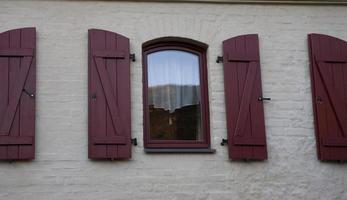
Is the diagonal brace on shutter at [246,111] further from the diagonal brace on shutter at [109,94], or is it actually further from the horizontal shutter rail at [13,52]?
the horizontal shutter rail at [13,52]

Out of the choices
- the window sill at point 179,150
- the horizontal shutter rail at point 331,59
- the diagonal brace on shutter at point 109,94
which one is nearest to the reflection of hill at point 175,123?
the window sill at point 179,150

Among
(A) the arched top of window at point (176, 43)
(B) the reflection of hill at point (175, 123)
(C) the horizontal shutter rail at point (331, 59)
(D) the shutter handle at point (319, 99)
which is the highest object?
(A) the arched top of window at point (176, 43)

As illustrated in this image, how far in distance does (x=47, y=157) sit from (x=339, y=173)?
4.12 metres

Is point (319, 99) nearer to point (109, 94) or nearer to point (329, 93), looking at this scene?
point (329, 93)

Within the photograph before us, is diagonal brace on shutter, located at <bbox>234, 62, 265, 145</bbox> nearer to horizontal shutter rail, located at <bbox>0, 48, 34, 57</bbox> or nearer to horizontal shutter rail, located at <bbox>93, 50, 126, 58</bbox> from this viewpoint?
horizontal shutter rail, located at <bbox>93, 50, 126, 58</bbox>

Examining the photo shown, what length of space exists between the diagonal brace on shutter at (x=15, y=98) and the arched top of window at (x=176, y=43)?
171cm

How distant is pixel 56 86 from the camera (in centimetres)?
952

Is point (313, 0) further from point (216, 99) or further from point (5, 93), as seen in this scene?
point (5, 93)

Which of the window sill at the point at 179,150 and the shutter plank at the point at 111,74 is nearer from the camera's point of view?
the shutter plank at the point at 111,74

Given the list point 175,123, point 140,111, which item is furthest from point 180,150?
point 140,111

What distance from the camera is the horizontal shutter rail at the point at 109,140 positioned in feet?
30.3

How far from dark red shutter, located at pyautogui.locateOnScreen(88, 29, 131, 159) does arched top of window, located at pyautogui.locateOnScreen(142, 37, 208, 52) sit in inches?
Result: 17.2

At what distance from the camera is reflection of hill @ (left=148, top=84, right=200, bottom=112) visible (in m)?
9.96

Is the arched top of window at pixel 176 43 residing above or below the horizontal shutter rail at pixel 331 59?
above
